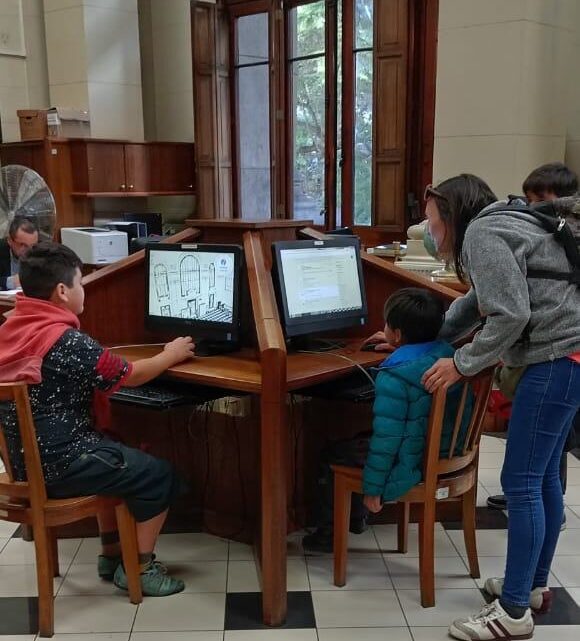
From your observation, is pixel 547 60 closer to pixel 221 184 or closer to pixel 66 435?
pixel 221 184

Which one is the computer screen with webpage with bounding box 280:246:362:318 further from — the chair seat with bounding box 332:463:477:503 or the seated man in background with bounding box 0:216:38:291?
the seated man in background with bounding box 0:216:38:291

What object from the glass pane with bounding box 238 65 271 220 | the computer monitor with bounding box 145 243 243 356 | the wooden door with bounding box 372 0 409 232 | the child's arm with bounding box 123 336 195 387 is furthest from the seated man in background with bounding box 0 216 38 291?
the glass pane with bounding box 238 65 271 220

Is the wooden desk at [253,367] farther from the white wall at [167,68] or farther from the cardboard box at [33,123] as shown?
the white wall at [167,68]

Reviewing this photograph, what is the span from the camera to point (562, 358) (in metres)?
1.96

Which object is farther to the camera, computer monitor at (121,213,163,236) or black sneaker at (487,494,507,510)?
computer monitor at (121,213,163,236)

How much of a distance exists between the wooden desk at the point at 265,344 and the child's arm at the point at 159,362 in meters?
0.03

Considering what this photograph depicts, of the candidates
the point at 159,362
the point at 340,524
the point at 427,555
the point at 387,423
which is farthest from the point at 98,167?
the point at 427,555

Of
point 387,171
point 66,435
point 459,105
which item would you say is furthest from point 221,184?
point 66,435

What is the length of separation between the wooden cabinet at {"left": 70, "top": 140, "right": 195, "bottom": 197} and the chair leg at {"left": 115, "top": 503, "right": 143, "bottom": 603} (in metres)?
4.83

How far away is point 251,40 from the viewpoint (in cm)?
703

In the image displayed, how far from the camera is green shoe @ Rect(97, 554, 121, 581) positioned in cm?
256

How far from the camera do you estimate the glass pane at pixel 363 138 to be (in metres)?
6.06

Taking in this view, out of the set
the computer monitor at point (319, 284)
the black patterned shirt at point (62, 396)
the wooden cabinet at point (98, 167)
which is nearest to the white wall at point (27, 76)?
the wooden cabinet at point (98, 167)

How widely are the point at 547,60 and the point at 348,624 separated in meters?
4.00
